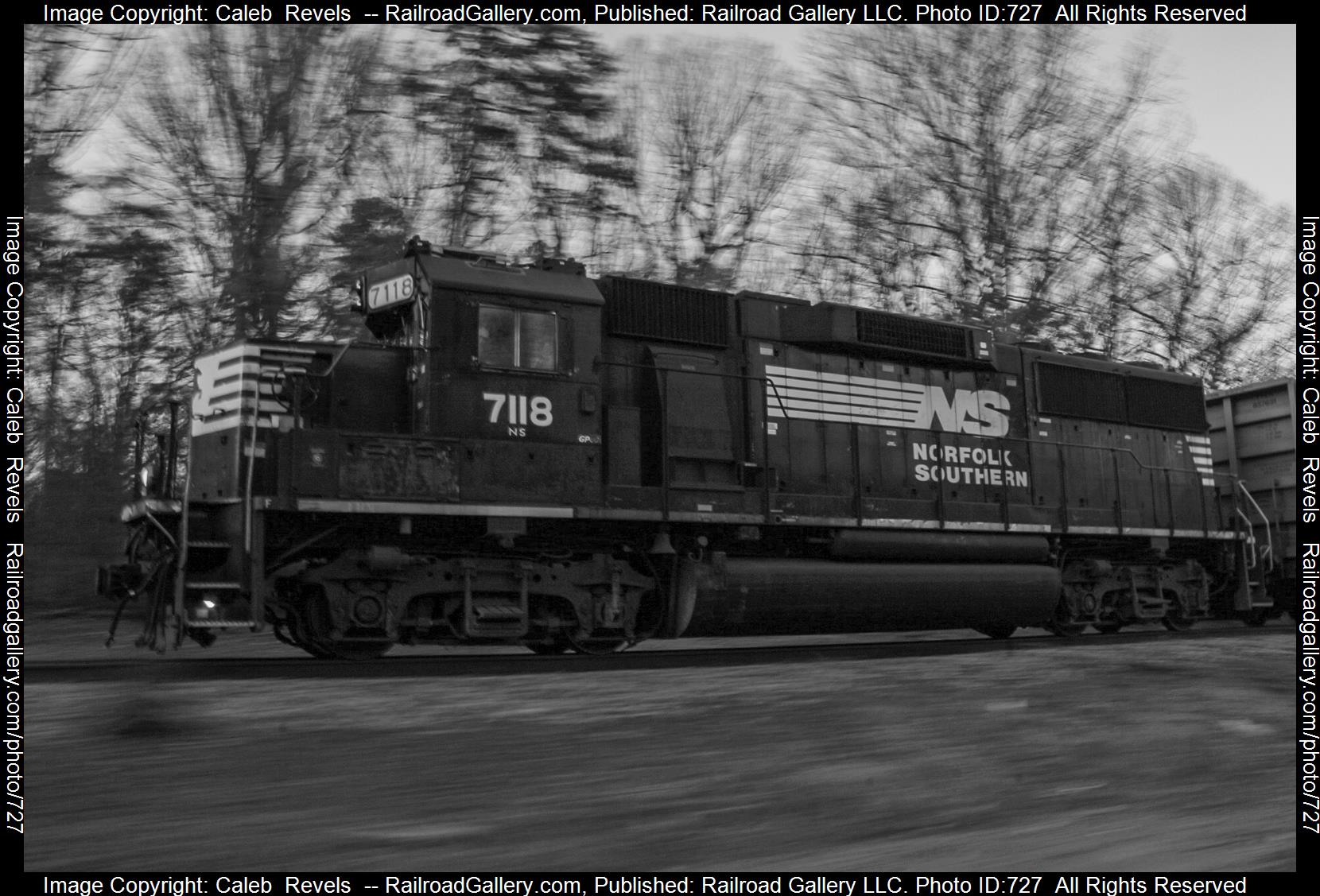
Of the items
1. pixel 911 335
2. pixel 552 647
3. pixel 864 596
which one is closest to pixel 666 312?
pixel 911 335

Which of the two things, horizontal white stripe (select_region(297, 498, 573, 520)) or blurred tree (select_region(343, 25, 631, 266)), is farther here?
blurred tree (select_region(343, 25, 631, 266))

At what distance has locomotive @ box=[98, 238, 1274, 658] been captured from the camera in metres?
8.47

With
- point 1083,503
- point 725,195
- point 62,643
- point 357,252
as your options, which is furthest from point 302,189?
point 1083,503

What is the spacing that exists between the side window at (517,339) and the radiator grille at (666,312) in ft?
2.67

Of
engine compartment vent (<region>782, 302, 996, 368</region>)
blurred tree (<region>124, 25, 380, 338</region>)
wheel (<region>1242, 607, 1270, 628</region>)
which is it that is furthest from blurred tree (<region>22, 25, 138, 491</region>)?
wheel (<region>1242, 607, 1270, 628</region>)

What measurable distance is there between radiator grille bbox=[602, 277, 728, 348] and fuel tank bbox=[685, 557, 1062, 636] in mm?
2206

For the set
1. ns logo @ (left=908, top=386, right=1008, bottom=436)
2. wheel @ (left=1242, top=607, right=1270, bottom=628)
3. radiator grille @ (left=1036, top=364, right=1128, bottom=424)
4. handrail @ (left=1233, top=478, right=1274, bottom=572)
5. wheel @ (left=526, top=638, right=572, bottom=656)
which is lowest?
wheel @ (left=1242, top=607, right=1270, bottom=628)

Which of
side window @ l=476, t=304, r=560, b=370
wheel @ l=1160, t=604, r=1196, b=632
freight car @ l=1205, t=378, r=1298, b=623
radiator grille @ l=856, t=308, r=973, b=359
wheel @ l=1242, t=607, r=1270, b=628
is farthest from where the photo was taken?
wheel @ l=1242, t=607, r=1270, b=628

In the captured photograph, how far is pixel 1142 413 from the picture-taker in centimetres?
1400

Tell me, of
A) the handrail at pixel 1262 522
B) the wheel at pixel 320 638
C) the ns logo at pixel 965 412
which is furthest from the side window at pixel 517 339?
the handrail at pixel 1262 522

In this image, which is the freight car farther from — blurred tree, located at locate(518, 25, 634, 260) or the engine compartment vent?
blurred tree, located at locate(518, 25, 634, 260)

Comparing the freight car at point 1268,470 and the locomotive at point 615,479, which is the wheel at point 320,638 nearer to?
the locomotive at point 615,479

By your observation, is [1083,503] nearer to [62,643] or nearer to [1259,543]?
[1259,543]

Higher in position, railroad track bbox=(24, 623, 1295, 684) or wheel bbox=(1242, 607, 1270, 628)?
railroad track bbox=(24, 623, 1295, 684)
